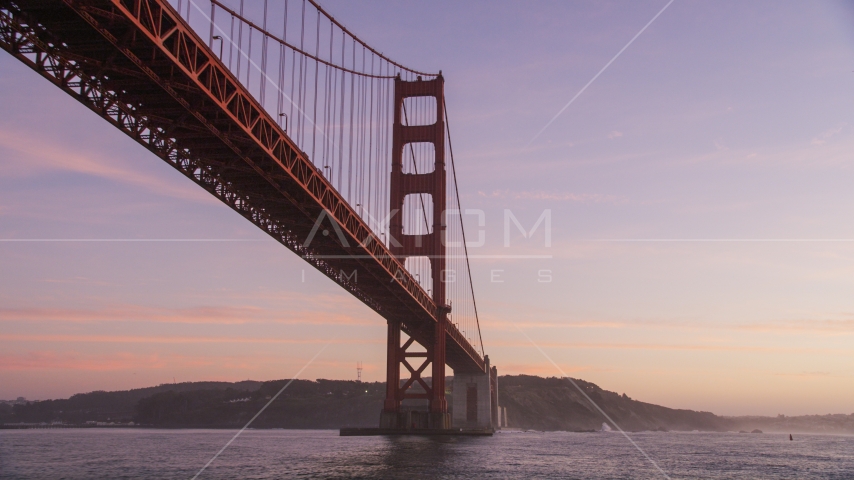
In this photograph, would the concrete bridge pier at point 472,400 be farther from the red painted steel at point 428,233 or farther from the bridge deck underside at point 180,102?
the bridge deck underside at point 180,102

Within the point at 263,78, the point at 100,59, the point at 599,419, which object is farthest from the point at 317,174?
the point at 599,419

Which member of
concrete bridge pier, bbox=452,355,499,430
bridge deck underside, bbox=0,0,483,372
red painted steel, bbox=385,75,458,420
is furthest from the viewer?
concrete bridge pier, bbox=452,355,499,430

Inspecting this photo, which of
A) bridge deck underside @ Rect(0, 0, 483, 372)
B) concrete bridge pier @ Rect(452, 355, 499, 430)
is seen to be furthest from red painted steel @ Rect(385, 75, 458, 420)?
concrete bridge pier @ Rect(452, 355, 499, 430)

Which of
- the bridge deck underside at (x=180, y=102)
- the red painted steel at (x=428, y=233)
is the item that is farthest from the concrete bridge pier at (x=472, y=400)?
the bridge deck underside at (x=180, y=102)

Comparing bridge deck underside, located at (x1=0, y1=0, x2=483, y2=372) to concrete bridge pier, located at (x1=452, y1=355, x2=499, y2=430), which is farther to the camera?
concrete bridge pier, located at (x1=452, y1=355, x2=499, y2=430)

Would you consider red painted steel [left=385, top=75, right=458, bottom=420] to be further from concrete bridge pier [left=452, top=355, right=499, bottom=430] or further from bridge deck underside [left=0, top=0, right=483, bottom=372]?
concrete bridge pier [left=452, top=355, right=499, bottom=430]

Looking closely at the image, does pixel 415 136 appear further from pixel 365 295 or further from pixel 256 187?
pixel 256 187

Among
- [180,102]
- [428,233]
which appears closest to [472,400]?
[428,233]
